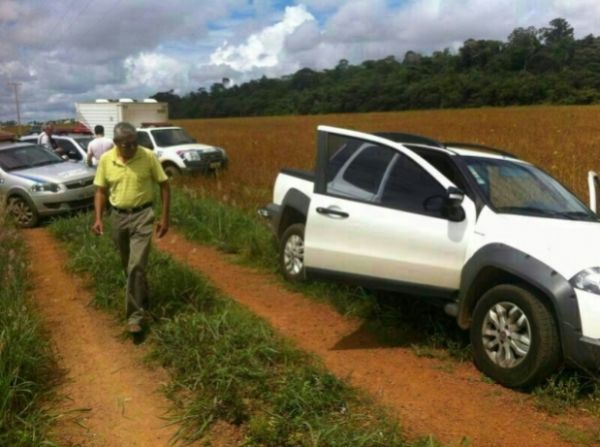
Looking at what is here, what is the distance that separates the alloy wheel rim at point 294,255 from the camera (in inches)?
267

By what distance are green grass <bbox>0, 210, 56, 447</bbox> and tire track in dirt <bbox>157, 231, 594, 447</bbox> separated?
2.00m

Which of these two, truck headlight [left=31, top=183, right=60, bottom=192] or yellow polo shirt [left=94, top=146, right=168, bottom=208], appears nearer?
yellow polo shirt [left=94, top=146, right=168, bottom=208]

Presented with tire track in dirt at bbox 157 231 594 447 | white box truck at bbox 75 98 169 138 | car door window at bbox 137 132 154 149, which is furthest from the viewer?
white box truck at bbox 75 98 169 138

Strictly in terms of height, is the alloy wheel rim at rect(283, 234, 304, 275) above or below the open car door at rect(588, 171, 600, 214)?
below

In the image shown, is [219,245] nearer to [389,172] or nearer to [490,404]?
[389,172]

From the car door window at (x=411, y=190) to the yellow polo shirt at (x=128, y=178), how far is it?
6.67ft

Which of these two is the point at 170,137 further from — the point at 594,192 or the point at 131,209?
the point at 594,192

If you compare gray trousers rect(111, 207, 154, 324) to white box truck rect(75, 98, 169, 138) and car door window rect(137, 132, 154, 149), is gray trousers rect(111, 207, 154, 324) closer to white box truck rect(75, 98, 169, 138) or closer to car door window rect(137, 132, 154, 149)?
car door window rect(137, 132, 154, 149)

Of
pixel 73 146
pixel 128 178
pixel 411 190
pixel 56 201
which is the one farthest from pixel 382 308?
pixel 73 146

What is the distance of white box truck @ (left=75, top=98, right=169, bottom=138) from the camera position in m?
23.2

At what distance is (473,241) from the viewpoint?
4477mm

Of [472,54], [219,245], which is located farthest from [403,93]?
[219,245]

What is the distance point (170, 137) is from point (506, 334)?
46.6ft

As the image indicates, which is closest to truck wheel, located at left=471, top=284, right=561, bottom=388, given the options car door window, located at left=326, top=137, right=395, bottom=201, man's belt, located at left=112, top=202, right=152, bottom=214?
car door window, located at left=326, top=137, right=395, bottom=201
